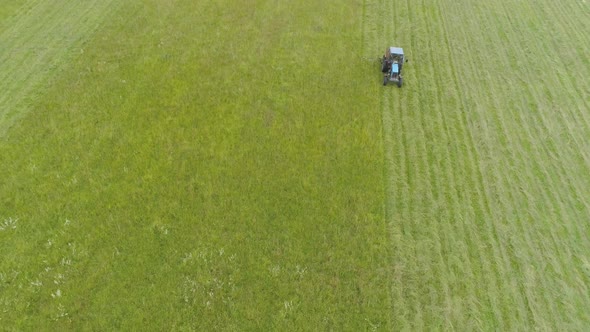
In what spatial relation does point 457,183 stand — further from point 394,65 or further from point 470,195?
point 394,65

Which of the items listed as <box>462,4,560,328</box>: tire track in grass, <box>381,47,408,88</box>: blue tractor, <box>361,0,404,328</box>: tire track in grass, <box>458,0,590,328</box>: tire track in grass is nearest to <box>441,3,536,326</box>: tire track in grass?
<box>462,4,560,328</box>: tire track in grass

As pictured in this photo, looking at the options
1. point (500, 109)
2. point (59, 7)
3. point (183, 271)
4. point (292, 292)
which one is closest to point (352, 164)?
point (292, 292)

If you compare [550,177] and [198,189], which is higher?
[198,189]

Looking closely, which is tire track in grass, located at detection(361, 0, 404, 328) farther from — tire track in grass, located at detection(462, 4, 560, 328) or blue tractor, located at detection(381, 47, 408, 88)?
tire track in grass, located at detection(462, 4, 560, 328)

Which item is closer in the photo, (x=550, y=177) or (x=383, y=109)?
(x=550, y=177)

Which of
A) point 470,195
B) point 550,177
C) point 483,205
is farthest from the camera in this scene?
point 550,177

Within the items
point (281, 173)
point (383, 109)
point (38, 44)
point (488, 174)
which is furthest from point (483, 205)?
point (38, 44)
